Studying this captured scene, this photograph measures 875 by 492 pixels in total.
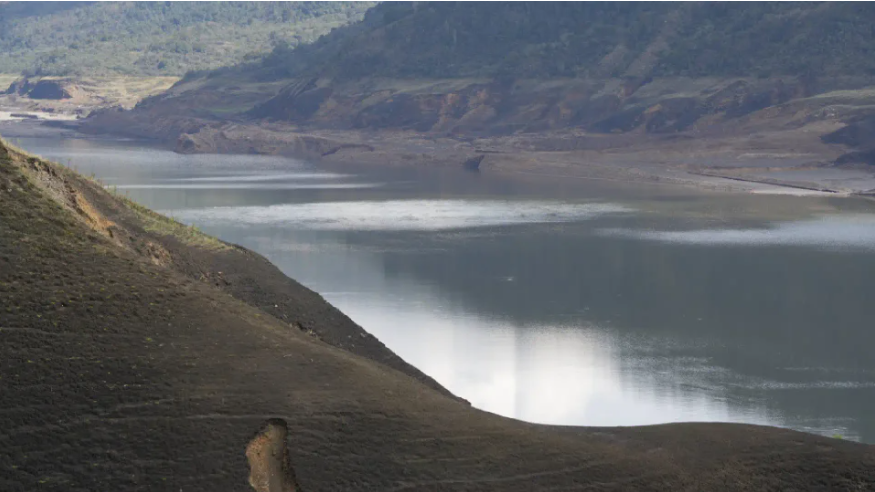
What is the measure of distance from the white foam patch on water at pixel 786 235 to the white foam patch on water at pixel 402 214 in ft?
23.6

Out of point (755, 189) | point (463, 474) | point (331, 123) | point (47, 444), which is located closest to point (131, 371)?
point (47, 444)

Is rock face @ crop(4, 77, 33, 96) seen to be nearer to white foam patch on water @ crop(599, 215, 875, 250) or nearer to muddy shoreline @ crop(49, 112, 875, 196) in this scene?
muddy shoreline @ crop(49, 112, 875, 196)

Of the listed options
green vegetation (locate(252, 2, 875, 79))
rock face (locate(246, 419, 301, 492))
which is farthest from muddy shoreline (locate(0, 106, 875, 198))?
rock face (locate(246, 419, 301, 492))

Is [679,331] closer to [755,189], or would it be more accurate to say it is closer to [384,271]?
[384,271]

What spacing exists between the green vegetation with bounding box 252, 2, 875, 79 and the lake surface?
40.6 m

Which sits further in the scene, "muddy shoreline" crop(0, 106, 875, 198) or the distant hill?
the distant hill

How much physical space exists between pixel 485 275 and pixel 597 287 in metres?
4.31

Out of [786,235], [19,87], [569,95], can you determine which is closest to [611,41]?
[569,95]

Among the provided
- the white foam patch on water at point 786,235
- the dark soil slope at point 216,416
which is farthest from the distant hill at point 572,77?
the dark soil slope at point 216,416

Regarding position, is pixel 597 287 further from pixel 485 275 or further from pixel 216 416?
pixel 216 416

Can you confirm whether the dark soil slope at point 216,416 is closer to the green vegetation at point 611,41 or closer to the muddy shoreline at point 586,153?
the muddy shoreline at point 586,153

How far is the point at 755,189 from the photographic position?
3108 inches

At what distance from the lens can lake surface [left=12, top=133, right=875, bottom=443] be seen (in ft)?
88.2

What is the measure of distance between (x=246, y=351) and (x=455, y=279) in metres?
30.1
